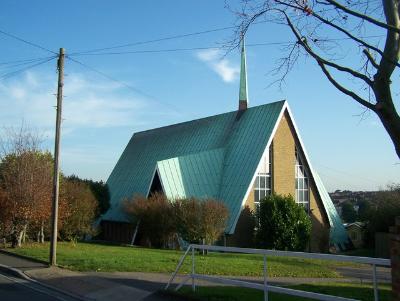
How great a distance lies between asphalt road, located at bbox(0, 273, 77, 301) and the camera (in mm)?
11991

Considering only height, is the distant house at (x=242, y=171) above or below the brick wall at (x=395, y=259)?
above

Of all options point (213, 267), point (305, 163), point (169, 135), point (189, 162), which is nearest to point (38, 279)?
point (213, 267)

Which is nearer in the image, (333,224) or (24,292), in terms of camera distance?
(24,292)

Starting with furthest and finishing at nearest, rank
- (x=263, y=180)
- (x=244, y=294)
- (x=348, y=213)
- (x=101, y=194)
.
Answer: (x=348, y=213), (x=101, y=194), (x=263, y=180), (x=244, y=294)

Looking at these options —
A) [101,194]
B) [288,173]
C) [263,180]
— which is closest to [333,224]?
[288,173]

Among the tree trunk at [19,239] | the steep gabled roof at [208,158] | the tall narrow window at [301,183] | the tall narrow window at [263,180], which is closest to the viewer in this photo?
the tree trunk at [19,239]

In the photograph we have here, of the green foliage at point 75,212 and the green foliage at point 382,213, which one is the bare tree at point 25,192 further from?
the green foliage at point 382,213

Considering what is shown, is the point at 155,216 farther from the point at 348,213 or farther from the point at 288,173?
the point at 348,213

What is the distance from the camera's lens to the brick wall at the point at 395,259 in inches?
251

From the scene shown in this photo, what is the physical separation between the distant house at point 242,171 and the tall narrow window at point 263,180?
65 mm

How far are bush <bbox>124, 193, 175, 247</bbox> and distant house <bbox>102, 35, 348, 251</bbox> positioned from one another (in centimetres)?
194

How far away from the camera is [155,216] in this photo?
32.1 m

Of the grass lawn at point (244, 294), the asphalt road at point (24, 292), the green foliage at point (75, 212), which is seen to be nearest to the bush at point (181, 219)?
the green foliage at point (75, 212)

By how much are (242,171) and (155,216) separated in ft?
21.7
